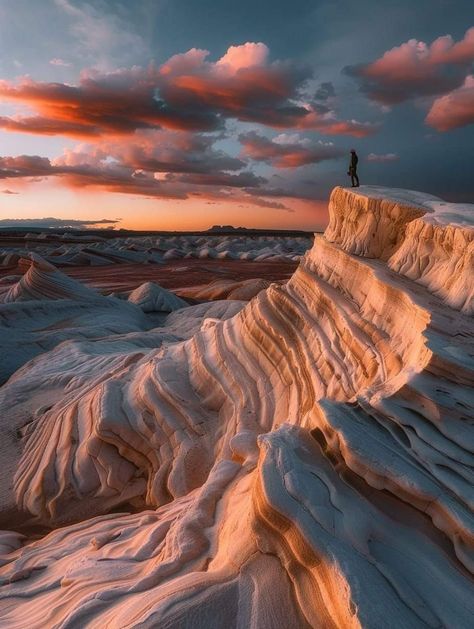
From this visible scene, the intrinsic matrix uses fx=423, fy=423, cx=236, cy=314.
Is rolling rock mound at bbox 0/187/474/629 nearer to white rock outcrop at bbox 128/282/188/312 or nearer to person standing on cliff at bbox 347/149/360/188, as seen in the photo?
person standing on cliff at bbox 347/149/360/188

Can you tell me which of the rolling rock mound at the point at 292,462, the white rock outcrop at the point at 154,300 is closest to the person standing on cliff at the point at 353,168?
the rolling rock mound at the point at 292,462

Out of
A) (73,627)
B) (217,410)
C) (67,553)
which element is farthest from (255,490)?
(217,410)

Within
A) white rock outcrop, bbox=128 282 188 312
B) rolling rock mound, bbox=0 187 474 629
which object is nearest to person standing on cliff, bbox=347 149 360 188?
rolling rock mound, bbox=0 187 474 629

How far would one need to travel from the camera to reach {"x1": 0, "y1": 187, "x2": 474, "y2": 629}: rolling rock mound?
1.72 metres

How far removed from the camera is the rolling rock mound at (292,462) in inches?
67.6

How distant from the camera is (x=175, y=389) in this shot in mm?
4625

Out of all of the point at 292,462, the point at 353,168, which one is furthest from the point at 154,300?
the point at 292,462

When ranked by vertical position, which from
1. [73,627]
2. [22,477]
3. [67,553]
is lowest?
[22,477]

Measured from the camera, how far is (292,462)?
81.9 inches

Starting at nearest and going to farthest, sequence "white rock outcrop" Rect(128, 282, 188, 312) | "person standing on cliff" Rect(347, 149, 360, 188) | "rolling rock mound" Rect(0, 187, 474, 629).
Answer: "rolling rock mound" Rect(0, 187, 474, 629), "person standing on cliff" Rect(347, 149, 360, 188), "white rock outcrop" Rect(128, 282, 188, 312)

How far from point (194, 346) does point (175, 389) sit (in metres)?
0.79

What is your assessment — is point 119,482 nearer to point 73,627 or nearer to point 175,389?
point 175,389

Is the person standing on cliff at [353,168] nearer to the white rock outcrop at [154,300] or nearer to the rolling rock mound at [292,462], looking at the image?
the rolling rock mound at [292,462]

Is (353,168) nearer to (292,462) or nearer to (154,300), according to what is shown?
(292,462)
